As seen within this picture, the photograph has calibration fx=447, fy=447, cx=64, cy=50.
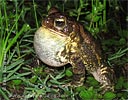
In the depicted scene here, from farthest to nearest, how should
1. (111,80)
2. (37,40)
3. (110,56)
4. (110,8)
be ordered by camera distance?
(110,8) → (110,56) → (111,80) → (37,40)

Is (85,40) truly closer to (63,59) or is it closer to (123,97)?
(63,59)

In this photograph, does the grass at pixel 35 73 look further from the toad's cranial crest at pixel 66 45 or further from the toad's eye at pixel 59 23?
the toad's eye at pixel 59 23

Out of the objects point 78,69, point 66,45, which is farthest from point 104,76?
point 66,45

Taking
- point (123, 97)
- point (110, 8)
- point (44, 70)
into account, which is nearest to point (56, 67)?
point (44, 70)

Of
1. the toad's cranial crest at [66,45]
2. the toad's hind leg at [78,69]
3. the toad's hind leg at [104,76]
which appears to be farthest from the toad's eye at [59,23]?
the toad's hind leg at [104,76]

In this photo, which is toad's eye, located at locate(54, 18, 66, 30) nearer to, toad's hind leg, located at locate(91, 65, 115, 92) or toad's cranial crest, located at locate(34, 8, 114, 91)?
toad's cranial crest, located at locate(34, 8, 114, 91)

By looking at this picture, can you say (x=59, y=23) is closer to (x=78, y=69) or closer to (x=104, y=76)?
(x=78, y=69)

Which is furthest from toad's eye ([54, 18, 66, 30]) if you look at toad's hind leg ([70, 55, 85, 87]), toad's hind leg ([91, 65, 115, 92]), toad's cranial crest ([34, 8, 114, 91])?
toad's hind leg ([91, 65, 115, 92])
